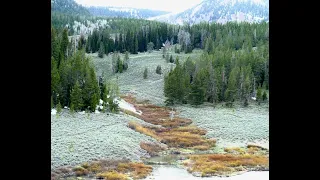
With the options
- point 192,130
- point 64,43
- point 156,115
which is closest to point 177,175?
point 192,130

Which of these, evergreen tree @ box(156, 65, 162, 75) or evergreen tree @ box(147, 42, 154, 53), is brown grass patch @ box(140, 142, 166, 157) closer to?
evergreen tree @ box(156, 65, 162, 75)

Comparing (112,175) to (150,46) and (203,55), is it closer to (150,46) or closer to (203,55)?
(150,46)

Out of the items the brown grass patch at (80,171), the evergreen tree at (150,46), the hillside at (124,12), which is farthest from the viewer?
the hillside at (124,12)

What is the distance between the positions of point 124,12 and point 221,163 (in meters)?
2.41

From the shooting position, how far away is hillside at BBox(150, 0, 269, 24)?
5.46m

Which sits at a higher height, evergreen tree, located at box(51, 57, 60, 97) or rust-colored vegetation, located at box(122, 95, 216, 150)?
evergreen tree, located at box(51, 57, 60, 97)

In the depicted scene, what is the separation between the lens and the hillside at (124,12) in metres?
5.45

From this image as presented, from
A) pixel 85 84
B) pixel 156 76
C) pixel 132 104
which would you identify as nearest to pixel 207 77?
pixel 156 76

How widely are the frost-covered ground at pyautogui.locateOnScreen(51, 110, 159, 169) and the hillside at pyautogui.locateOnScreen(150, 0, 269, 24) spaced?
5.15 feet

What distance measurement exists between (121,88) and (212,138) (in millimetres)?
1352

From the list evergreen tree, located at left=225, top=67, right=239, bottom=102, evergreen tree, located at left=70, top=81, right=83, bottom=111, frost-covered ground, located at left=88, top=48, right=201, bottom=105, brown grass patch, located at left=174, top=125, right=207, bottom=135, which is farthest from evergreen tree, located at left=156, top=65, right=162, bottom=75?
evergreen tree, located at left=70, top=81, right=83, bottom=111

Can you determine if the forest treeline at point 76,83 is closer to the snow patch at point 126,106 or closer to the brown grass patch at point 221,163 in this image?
the snow patch at point 126,106

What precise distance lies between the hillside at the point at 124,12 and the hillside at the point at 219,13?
4.3 inches

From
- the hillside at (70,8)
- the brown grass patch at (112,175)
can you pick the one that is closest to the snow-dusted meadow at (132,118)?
the brown grass patch at (112,175)
